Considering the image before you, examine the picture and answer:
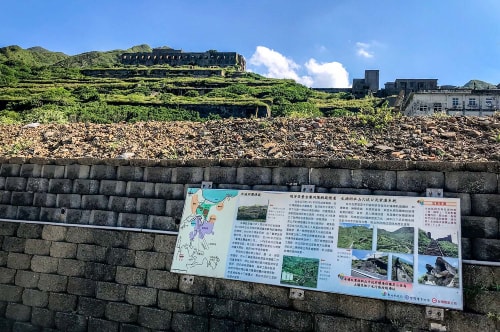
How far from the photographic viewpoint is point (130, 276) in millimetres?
5758

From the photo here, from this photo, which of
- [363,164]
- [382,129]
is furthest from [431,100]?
[363,164]

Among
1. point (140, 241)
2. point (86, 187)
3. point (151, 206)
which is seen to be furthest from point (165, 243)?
point (86, 187)

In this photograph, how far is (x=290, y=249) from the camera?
4.80m

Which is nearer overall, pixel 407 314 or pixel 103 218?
pixel 407 314

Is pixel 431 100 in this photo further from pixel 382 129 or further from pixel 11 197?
pixel 11 197

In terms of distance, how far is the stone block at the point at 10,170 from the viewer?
23.1 ft

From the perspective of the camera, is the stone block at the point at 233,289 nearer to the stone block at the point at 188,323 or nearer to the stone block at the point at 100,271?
the stone block at the point at 188,323

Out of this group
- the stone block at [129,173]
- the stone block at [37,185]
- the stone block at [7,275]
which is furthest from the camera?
the stone block at [37,185]

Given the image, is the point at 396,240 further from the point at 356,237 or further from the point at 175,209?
the point at 175,209

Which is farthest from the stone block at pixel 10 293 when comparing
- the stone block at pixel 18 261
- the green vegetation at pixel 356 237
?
the green vegetation at pixel 356 237

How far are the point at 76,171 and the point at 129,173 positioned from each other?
0.99 m

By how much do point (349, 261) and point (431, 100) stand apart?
26.9 m

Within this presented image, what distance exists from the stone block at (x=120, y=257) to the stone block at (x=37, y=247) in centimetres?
116

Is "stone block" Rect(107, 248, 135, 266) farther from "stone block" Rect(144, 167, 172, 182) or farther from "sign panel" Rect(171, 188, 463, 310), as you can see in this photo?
"stone block" Rect(144, 167, 172, 182)
